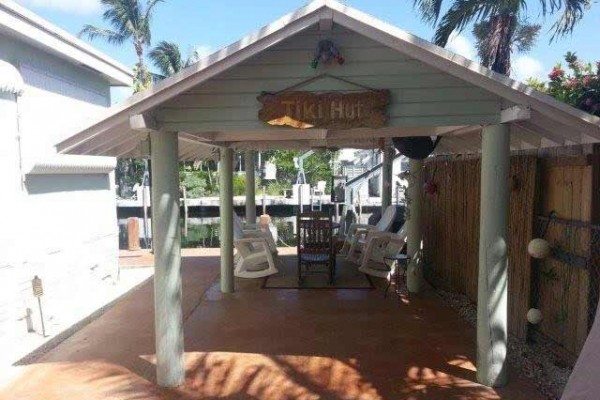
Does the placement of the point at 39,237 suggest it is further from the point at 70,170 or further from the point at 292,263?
the point at 292,263

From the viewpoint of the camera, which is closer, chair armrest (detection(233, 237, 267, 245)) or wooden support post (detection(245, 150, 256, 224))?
chair armrest (detection(233, 237, 267, 245))

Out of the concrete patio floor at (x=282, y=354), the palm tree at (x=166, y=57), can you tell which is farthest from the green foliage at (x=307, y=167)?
the concrete patio floor at (x=282, y=354)

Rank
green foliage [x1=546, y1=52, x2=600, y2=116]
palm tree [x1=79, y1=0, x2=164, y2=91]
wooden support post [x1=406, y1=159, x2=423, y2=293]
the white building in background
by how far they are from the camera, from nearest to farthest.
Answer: green foliage [x1=546, y1=52, x2=600, y2=116] < the white building in background < wooden support post [x1=406, y1=159, x2=423, y2=293] < palm tree [x1=79, y1=0, x2=164, y2=91]

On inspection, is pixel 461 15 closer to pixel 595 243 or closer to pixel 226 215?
pixel 226 215

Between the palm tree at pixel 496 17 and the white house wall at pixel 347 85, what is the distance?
406 cm

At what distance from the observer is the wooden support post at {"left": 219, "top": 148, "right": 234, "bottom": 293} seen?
6.89 meters

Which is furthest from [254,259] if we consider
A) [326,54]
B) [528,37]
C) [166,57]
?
[166,57]

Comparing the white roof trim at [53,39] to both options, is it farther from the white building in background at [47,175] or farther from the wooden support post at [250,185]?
the wooden support post at [250,185]

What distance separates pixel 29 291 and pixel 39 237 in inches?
29.5

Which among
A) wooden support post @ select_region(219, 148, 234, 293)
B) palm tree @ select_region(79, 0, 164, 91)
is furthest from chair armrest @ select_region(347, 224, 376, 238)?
palm tree @ select_region(79, 0, 164, 91)

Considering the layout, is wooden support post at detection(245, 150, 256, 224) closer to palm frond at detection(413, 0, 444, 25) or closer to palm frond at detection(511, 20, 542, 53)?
palm frond at detection(413, 0, 444, 25)

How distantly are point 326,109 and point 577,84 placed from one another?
10.5 feet

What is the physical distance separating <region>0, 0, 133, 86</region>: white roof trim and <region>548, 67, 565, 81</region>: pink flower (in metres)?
6.51

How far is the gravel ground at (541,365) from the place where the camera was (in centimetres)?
393
